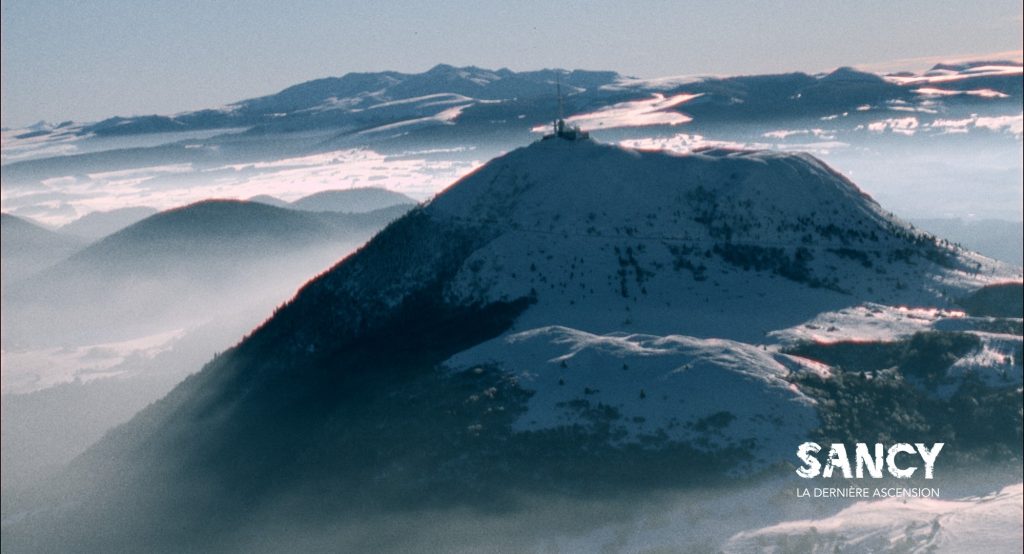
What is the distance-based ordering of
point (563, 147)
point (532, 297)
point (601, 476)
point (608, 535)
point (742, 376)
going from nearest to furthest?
point (608, 535) → point (601, 476) → point (742, 376) → point (532, 297) → point (563, 147)

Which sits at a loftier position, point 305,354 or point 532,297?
point 532,297

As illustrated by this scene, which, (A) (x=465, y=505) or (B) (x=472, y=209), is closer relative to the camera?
(A) (x=465, y=505)

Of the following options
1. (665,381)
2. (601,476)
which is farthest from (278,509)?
(665,381)

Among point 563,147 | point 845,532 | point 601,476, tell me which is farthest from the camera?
point 563,147

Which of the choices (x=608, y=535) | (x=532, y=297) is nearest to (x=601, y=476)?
(x=608, y=535)

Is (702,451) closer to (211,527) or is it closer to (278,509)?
(278,509)

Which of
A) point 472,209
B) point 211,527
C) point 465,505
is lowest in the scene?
point 211,527
